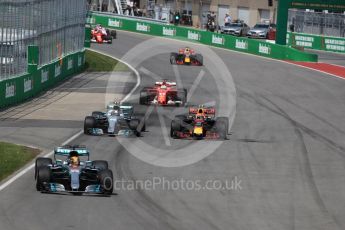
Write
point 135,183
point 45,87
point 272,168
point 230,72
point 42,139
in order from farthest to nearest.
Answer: point 230,72, point 45,87, point 42,139, point 272,168, point 135,183

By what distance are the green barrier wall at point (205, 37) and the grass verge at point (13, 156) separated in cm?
3702

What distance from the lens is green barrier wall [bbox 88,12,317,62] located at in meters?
61.6

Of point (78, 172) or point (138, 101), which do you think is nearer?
point (78, 172)

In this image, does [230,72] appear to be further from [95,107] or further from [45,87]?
[95,107]

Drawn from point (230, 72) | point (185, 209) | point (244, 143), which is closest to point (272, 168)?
point (244, 143)

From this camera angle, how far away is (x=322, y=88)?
47.7 metres

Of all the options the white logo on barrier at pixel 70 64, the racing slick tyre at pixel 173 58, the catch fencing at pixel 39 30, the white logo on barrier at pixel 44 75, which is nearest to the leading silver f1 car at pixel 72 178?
the catch fencing at pixel 39 30

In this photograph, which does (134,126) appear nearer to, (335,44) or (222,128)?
(222,128)

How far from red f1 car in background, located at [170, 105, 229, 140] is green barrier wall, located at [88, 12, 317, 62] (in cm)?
3211

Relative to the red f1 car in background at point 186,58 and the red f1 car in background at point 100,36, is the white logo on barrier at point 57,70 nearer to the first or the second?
the red f1 car in background at point 186,58

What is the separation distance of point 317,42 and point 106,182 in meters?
56.6

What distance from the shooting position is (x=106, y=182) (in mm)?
20625

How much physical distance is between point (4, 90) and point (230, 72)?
68.1 feet

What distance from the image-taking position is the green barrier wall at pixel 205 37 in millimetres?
61562
